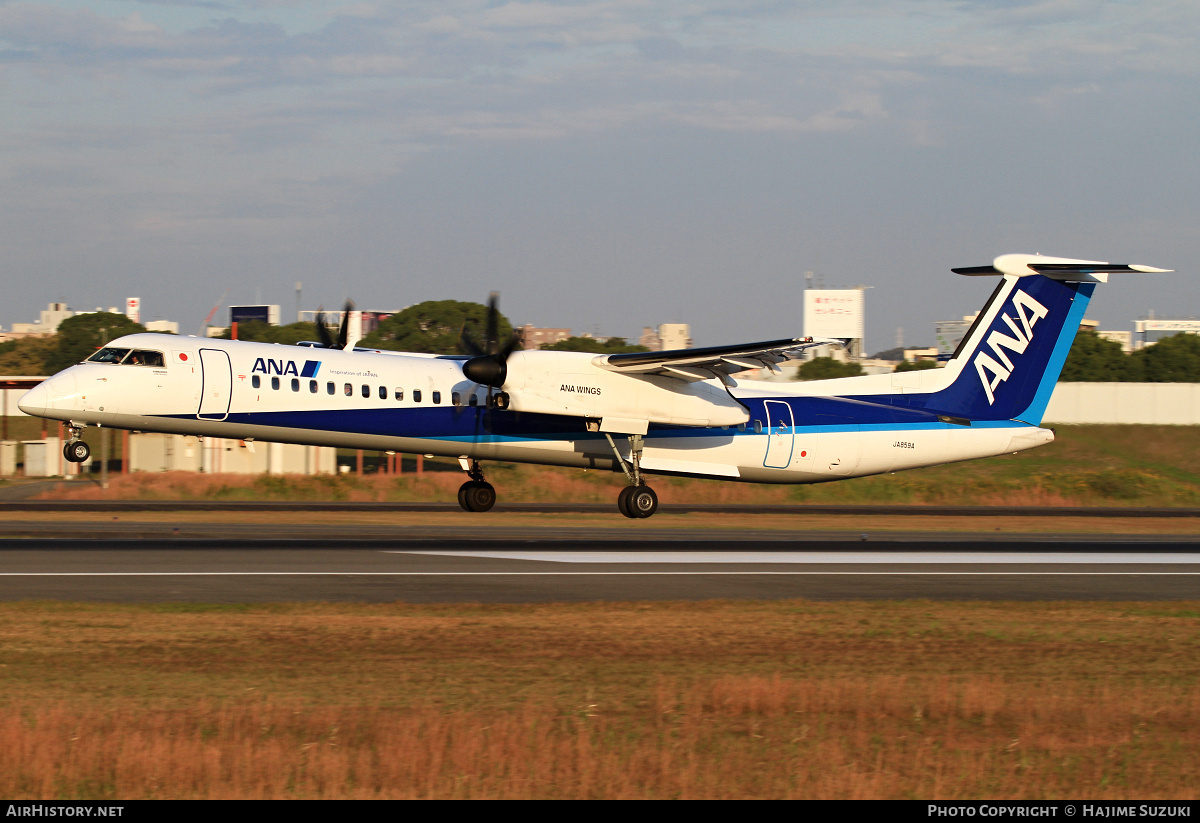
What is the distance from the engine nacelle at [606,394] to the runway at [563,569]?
3.18 meters

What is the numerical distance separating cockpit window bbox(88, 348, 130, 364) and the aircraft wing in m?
10.5

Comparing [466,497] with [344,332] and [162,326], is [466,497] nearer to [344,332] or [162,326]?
[344,332]

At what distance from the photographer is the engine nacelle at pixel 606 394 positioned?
2516 centimetres

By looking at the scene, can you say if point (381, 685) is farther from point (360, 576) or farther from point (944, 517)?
point (944, 517)

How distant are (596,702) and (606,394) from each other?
1658 centimetres

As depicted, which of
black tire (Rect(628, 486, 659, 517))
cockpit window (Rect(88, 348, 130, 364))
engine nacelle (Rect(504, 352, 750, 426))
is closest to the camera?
cockpit window (Rect(88, 348, 130, 364))

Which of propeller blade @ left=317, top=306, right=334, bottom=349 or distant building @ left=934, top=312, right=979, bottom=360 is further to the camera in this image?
distant building @ left=934, top=312, right=979, bottom=360

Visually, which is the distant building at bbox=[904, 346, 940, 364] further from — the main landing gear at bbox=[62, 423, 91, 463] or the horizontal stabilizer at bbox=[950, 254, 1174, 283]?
the main landing gear at bbox=[62, 423, 91, 463]

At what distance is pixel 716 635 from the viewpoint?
1285 centimetres

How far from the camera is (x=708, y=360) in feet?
82.6

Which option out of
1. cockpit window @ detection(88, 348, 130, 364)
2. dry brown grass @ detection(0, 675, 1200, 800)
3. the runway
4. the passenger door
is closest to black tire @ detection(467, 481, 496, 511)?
the runway

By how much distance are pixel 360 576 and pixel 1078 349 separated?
8854 centimetres

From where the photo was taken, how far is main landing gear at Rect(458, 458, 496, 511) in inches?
1067

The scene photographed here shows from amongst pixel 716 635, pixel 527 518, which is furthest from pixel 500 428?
pixel 716 635
